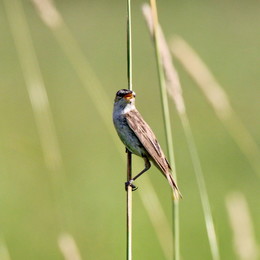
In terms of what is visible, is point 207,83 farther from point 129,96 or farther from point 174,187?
point 174,187

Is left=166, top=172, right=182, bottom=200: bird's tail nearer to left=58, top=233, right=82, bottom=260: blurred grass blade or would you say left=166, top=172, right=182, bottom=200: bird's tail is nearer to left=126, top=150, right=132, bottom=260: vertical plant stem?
left=126, top=150, right=132, bottom=260: vertical plant stem

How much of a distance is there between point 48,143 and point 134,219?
4.61 meters

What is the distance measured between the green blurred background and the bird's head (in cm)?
14

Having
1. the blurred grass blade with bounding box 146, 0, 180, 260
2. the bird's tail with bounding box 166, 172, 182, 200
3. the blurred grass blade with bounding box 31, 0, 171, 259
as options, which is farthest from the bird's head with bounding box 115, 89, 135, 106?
the blurred grass blade with bounding box 146, 0, 180, 260

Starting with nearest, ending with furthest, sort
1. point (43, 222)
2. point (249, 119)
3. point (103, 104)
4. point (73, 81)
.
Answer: point (103, 104), point (43, 222), point (249, 119), point (73, 81)

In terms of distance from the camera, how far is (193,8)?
18.1 meters

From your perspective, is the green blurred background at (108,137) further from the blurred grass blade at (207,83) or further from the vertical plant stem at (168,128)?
the vertical plant stem at (168,128)

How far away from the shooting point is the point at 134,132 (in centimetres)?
430

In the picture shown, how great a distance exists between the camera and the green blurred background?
25.9 feet

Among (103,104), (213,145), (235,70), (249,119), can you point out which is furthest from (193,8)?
(103,104)

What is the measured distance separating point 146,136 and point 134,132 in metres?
0.07

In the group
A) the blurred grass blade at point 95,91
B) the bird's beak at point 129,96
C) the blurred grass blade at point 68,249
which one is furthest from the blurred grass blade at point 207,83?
the blurred grass blade at point 68,249

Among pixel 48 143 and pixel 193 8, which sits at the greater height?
pixel 193 8

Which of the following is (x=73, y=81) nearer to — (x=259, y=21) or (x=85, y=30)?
(x=85, y=30)
